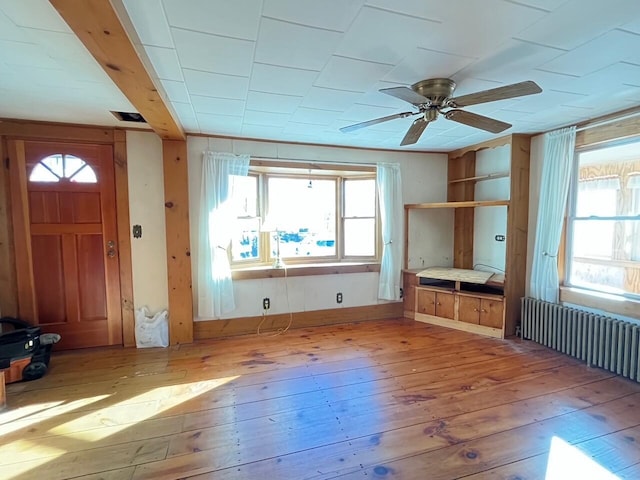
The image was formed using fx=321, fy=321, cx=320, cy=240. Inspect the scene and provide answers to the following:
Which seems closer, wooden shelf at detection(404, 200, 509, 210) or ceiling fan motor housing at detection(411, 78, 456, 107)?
ceiling fan motor housing at detection(411, 78, 456, 107)

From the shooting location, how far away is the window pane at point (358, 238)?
15.2 ft

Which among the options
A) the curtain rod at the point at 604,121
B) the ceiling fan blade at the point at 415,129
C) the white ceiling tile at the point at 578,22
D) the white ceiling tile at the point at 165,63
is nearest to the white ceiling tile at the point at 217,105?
the white ceiling tile at the point at 165,63

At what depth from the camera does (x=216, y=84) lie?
228 cm

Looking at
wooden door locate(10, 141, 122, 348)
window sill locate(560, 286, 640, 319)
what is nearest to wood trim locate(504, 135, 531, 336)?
window sill locate(560, 286, 640, 319)

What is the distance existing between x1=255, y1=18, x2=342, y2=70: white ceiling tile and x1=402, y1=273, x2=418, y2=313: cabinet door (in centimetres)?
317

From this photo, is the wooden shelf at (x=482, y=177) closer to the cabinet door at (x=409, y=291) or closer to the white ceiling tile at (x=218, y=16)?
the cabinet door at (x=409, y=291)

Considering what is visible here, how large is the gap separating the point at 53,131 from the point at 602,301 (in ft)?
18.3

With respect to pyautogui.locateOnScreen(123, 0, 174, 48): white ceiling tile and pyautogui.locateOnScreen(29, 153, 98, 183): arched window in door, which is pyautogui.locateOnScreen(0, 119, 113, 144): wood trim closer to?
pyautogui.locateOnScreen(29, 153, 98, 183): arched window in door

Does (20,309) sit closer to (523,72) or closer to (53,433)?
(53,433)

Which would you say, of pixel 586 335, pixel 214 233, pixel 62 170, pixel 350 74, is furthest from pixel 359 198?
pixel 62 170

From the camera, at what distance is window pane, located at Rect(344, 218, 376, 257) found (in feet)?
15.2

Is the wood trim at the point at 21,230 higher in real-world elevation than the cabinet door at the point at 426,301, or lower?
higher

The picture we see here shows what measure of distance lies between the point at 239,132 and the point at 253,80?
140 centimetres

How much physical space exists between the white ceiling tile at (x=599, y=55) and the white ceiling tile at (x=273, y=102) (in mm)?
1719
